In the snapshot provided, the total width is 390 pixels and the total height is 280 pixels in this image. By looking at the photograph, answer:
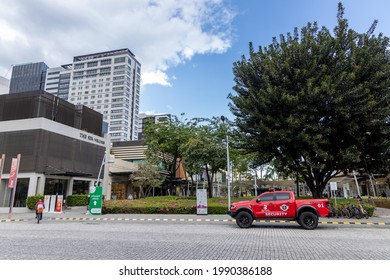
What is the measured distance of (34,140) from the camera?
28.7m

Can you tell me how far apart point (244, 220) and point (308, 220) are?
3.28m

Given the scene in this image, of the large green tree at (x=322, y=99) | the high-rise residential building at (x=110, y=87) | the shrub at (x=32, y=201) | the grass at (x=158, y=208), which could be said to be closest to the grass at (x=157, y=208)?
the grass at (x=158, y=208)

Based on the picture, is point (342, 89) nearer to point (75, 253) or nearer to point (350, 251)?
point (350, 251)

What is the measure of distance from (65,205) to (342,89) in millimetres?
29838

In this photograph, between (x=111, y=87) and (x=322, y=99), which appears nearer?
(x=322, y=99)

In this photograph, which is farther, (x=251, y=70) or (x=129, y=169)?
(x=129, y=169)

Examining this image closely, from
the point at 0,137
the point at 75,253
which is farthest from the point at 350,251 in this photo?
the point at 0,137

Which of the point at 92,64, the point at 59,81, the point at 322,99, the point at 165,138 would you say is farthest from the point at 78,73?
the point at 322,99

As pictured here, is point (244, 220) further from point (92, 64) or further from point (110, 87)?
point (92, 64)

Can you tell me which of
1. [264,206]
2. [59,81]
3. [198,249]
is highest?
[59,81]

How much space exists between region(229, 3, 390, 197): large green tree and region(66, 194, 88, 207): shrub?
2184 centimetres

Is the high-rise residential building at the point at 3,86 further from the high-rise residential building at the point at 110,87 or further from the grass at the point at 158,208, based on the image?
the high-rise residential building at the point at 110,87

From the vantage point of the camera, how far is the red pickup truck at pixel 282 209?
13766mm

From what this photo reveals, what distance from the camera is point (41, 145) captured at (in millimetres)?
28656
